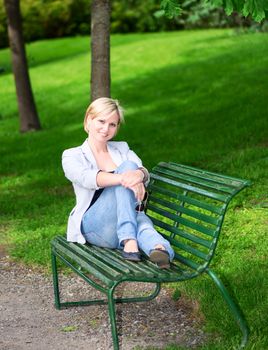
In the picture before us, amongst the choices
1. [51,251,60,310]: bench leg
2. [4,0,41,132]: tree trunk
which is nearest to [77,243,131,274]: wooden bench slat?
[51,251,60,310]: bench leg

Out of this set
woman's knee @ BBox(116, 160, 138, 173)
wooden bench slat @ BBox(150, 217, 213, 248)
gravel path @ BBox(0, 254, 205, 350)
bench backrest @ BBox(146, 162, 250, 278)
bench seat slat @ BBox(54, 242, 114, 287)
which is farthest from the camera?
woman's knee @ BBox(116, 160, 138, 173)

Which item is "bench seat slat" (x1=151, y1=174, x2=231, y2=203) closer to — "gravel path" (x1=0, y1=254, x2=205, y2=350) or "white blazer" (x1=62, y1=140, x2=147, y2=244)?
"white blazer" (x1=62, y1=140, x2=147, y2=244)

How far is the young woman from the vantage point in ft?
16.3

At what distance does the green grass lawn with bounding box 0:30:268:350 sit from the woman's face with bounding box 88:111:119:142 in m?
1.16

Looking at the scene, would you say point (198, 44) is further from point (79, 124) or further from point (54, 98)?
point (79, 124)

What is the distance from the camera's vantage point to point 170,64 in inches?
803

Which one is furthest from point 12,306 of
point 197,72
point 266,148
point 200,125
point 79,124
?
point 197,72

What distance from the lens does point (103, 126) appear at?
523cm

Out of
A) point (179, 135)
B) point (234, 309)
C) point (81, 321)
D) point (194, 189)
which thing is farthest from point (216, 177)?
point (179, 135)

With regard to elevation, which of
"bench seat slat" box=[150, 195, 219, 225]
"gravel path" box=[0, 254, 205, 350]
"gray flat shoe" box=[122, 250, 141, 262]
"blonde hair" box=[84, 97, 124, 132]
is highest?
"blonde hair" box=[84, 97, 124, 132]

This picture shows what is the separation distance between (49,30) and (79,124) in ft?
71.6

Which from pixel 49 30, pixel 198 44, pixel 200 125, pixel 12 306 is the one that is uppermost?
pixel 12 306

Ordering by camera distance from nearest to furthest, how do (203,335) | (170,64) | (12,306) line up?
(203,335) < (12,306) < (170,64)

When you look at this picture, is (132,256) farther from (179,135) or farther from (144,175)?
(179,135)
